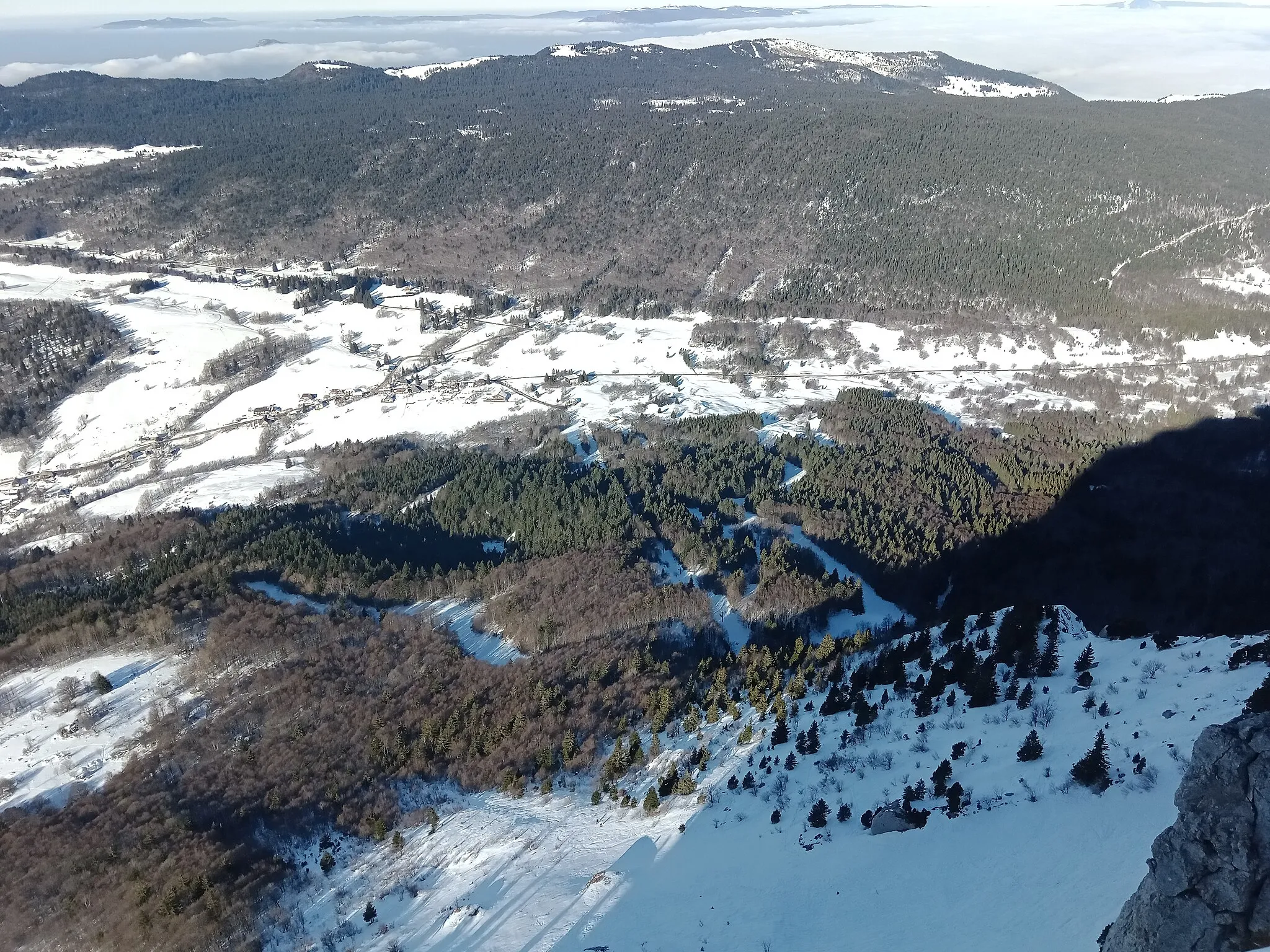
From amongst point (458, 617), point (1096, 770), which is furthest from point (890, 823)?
point (458, 617)

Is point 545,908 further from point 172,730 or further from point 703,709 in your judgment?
point 172,730

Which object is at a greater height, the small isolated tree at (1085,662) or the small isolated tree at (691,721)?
the small isolated tree at (1085,662)

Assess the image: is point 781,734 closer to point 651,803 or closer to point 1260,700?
point 651,803

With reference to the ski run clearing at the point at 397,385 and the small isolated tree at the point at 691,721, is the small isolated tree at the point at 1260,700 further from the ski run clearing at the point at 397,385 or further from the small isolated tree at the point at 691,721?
the ski run clearing at the point at 397,385

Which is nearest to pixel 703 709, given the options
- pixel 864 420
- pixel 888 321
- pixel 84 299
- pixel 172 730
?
pixel 172 730

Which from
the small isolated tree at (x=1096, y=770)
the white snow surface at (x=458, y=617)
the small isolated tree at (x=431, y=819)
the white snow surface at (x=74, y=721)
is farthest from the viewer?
the white snow surface at (x=458, y=617)

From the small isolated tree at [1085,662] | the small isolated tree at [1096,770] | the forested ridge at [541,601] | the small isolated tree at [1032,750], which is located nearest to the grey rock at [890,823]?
the small isolated tree at [1032,750]
